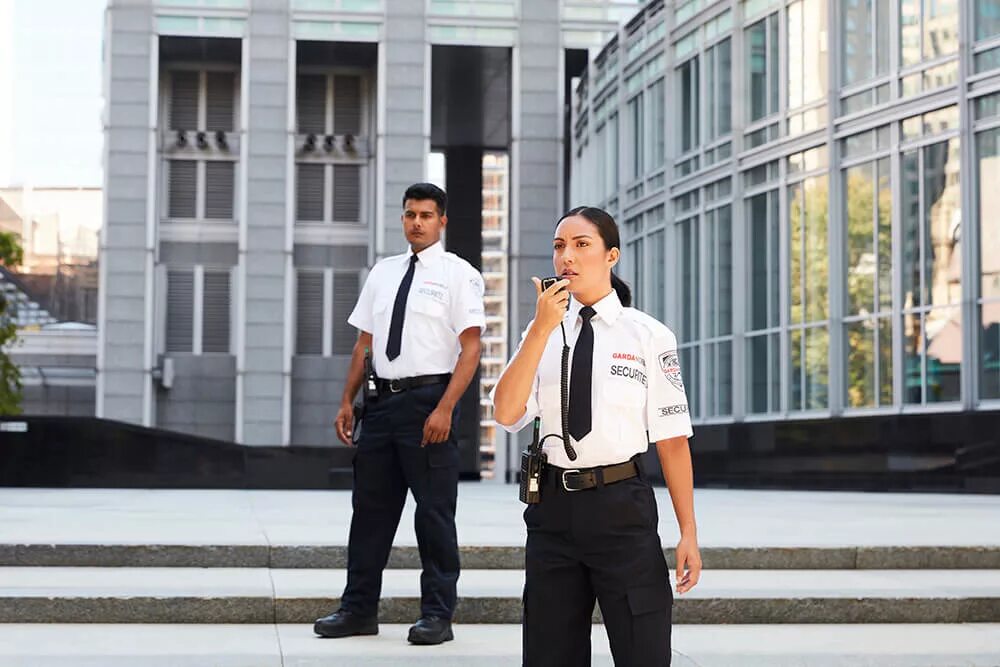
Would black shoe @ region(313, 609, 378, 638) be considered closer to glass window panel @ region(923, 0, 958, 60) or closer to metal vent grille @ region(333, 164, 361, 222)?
glass window panel @ region(923, 0, 958, 60)

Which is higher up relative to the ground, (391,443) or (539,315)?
(539,315)

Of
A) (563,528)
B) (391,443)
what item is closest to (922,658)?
(391,443)

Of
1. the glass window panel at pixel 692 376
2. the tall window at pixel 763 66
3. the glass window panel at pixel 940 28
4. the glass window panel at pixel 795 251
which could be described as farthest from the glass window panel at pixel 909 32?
the glass window panel at pixel 692 376

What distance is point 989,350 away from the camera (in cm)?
1950

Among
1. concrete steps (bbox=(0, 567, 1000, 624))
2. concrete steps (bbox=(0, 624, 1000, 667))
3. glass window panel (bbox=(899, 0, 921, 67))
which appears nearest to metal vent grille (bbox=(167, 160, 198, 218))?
glass window panel (bbox=(899, 0, 921, 67))

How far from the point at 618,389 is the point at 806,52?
21045 millimetres

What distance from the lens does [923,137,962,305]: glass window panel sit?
66.0ft

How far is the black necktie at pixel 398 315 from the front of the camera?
7.00m

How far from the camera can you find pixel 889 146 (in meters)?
21.8

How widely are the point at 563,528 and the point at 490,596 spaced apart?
144 inches

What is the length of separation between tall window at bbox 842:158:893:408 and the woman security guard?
18.1 m

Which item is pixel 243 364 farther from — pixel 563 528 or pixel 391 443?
pixel 563 528

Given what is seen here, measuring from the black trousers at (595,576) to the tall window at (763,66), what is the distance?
21.9m

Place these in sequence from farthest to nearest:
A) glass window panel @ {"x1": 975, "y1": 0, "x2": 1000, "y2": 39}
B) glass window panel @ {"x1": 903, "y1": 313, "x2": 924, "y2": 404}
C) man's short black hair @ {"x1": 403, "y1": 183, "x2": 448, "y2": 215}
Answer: glass window panel @ {"x1": 903, "y1": 313, "x2": 924, "y2": 404} → glass window panel @ {"x1": 975, "y1": 0, "x2": 1000, "y2": 39} → man's short black hair @ {"x1": 403, "y1": 183, "x2": 448, "y2": 215}
